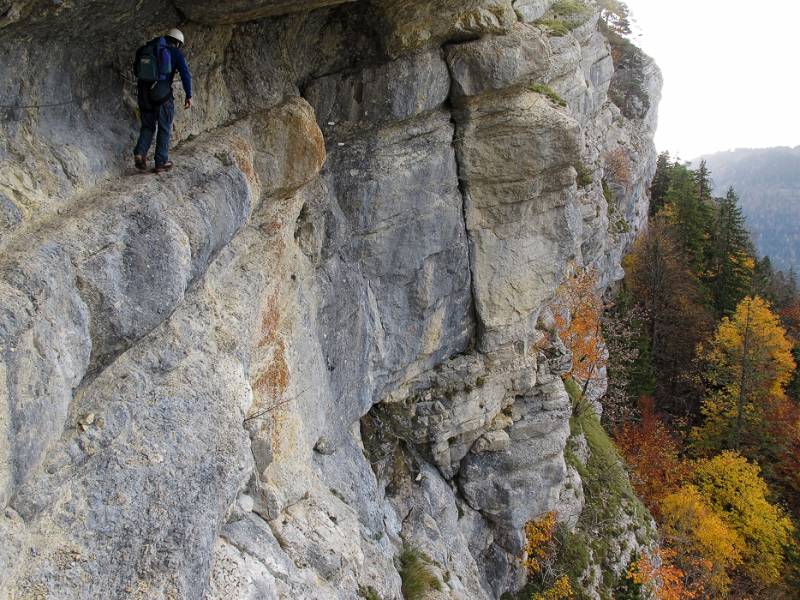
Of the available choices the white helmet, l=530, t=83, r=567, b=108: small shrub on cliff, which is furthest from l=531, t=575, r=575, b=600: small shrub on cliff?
the white helmet

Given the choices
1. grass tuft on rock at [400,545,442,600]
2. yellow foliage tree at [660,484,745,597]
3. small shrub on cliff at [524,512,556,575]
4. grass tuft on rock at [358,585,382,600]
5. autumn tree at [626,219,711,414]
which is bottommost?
yellow foliage tree at [660,484,745,597]

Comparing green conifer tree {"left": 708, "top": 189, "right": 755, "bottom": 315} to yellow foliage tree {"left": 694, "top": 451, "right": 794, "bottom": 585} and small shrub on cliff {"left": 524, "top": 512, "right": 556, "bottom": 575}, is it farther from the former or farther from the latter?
small shrub on cliff {"left": 524, "top": 512, "right": 556, "bottom": 575}

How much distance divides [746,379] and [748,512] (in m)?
7.64

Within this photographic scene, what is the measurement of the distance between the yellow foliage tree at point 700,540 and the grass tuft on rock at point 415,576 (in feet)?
54.3

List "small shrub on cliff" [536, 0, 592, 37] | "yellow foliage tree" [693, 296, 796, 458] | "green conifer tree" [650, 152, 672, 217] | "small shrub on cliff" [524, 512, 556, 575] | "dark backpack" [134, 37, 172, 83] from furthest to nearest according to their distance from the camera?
"green conifer tree" [650, 152, 672, 217] → "yellow foliage tree" [693, 296, 796, 458] → "small shrub on cliff" [536, 0, 592, 37] → "small shrub on cliff" [524, 512, 556, 575] → "dark backpack" [134, 37, 172, 83]

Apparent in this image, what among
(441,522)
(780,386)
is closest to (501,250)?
(441,522)

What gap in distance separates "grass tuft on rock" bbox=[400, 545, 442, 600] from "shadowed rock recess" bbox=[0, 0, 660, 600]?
1.36ft

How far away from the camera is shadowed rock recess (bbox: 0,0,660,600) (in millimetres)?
5727

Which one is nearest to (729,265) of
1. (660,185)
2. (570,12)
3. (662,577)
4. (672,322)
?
(672,322)

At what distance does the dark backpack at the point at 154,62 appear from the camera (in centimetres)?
683

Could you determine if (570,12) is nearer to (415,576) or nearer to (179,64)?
(179,64)

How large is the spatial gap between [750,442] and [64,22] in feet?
120

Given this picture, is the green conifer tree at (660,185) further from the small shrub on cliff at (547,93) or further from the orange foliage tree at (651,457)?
the small shrub on cliff at (547,93)

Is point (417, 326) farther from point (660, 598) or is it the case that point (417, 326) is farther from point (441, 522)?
point (660, 598)
